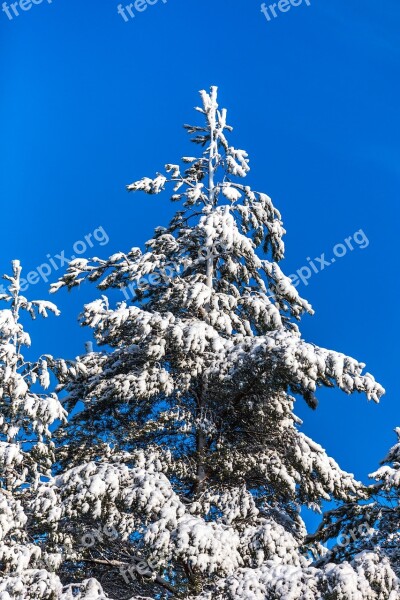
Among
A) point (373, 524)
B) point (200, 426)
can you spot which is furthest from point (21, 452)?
point (373, 524)

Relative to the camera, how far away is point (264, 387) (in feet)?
38.4

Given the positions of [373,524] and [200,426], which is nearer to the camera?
[373,524]

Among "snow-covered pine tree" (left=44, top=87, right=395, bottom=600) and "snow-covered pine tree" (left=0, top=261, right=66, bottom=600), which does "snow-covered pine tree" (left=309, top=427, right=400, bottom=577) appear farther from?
"snow-covered pine tree" (left=0, top=261, right=66, bottom=600)

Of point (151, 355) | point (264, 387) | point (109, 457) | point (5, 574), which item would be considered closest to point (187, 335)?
point (151, 355)

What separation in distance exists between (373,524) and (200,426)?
3.53 m

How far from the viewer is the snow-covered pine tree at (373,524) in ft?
30.9

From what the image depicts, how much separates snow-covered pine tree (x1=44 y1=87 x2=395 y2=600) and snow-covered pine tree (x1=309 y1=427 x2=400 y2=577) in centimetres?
72

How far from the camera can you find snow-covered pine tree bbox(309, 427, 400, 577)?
371 inches

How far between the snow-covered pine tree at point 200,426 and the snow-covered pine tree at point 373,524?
716mm

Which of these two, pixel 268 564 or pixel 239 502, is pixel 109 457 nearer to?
pixel 239 502

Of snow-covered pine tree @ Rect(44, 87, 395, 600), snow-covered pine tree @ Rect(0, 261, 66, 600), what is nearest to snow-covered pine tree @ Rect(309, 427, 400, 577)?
snow-covered pine tree @ Rect(44, 87, 395, 600)

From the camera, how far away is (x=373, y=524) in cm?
1020

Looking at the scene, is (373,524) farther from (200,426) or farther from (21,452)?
(21,452)

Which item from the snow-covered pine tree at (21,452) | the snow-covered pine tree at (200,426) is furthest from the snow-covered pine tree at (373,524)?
the snow-covered pine tree at (21,452)
